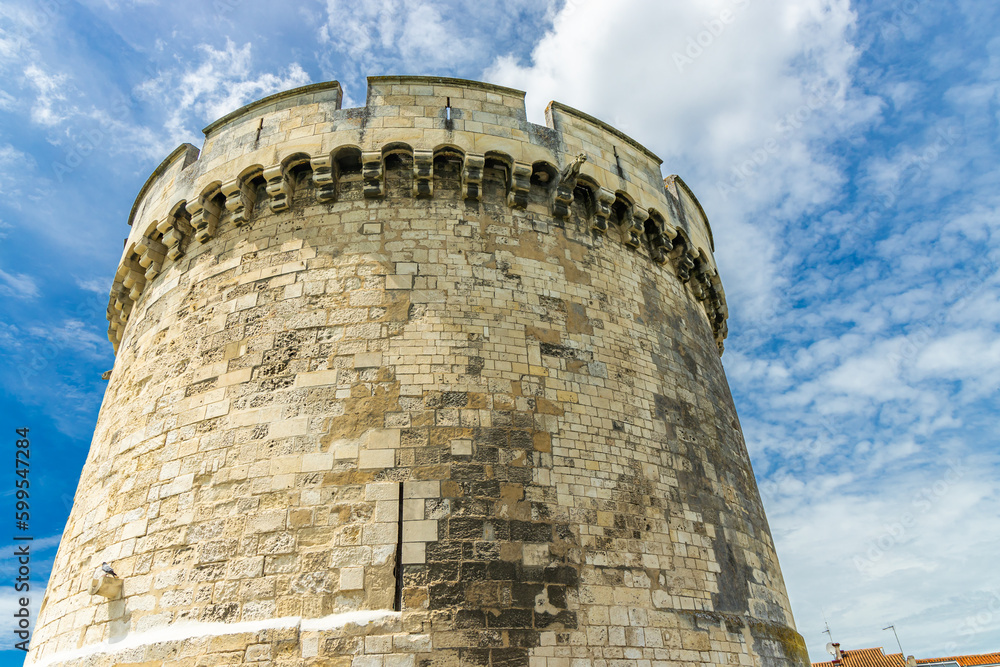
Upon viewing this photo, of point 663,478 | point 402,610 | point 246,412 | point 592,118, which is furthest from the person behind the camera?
point 592,118

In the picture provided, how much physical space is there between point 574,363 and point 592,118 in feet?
11.4

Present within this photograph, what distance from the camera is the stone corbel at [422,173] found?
21.5 ft

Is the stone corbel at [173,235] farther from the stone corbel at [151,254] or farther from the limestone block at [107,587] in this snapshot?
the limestone block at [107,587]

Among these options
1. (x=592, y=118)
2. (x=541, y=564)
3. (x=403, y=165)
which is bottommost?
(x=541, y=564)

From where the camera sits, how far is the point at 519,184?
6.78 meters

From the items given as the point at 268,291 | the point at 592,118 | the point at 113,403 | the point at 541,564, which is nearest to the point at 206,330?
the point at 268,291

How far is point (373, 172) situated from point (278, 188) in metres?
1.06

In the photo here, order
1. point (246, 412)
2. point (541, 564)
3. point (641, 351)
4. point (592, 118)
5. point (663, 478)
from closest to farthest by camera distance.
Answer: point (541, 564), point (246, 412), point (663, 478), point (641, 351), point (592, 118)

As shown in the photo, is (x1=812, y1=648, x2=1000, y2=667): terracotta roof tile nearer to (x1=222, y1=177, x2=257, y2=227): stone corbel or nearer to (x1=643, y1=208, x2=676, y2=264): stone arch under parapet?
(x1=643, y1=208, x2=676, y2=264): stone arch under parapet

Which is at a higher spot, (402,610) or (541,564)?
(541,564)

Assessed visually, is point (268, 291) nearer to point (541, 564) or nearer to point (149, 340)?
point (149, 340)

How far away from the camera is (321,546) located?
16.0 ft

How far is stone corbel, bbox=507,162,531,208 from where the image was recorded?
266 inches

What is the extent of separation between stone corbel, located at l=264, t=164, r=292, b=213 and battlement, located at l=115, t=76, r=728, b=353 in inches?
0.5
